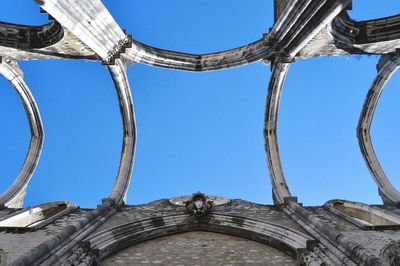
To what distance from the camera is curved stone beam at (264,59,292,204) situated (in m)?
11.5

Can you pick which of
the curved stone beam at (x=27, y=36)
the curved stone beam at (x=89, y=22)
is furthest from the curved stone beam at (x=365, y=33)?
the curved stone beam at (x=27, y=36)

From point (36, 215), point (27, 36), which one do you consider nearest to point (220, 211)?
point (36, 215)

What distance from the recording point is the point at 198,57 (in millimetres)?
13023

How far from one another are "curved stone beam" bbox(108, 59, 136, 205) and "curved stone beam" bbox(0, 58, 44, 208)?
8.16 ft

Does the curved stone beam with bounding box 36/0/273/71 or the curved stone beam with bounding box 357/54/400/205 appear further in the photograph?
the curved stone beam with bounding box 357/54/400/205

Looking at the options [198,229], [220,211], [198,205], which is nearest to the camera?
[198,229]

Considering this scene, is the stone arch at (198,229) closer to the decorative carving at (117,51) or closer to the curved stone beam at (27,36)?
the decorative carving at (117,51)

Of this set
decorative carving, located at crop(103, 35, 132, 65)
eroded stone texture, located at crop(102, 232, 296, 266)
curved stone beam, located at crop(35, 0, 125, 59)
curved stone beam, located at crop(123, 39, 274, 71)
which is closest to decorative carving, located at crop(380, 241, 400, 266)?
eroded stone texture, located at crop(102, 232, 296, 266)

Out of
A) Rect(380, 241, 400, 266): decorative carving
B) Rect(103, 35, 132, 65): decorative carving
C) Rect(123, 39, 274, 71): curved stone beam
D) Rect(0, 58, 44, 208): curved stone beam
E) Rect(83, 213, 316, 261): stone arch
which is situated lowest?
Rect(380, 241, 400, 266): decorative carving

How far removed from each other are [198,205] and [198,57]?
5112 millimetres

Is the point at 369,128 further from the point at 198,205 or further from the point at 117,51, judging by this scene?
the point at 117,51

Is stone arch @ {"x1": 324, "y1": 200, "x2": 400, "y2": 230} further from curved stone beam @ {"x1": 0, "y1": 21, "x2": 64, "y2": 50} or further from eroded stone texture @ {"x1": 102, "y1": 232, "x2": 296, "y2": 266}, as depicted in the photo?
curved stone beam @ {"x1": 0, "y1": 21, "x2": 64, "y2": 50}

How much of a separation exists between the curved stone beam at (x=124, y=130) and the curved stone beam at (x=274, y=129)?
4.05m

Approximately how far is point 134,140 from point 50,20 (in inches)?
167
